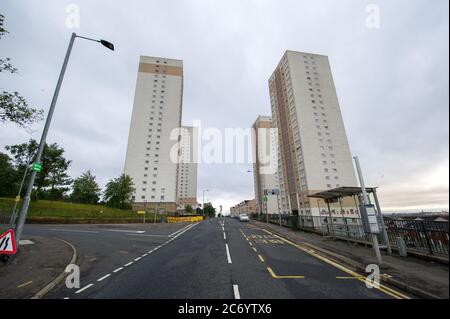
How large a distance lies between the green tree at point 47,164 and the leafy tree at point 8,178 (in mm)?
1555

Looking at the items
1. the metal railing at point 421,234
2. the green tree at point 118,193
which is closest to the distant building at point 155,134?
the green tree at point 118,193

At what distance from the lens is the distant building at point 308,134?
59.8 meters

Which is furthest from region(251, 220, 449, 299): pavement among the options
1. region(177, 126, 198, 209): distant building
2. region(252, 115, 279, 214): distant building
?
region(177, 126, 198, 209): distant building

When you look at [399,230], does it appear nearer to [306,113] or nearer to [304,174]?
[304,174]

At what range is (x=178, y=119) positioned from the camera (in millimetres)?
80625

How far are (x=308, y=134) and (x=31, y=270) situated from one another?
67.1 meters

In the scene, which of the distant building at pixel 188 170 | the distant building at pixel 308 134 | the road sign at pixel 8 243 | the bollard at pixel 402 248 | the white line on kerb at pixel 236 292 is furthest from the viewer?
the distant building at pixel 188 170

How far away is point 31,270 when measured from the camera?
757 centimetres

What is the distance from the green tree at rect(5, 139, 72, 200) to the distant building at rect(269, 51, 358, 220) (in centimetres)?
6203

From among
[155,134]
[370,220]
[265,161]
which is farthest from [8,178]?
[265,161]

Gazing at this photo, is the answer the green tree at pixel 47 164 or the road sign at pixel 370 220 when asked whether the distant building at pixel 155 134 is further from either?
the road sign at pixel 370 220

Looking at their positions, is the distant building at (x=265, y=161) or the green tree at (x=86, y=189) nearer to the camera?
the green tree at (x=86, y=189)
